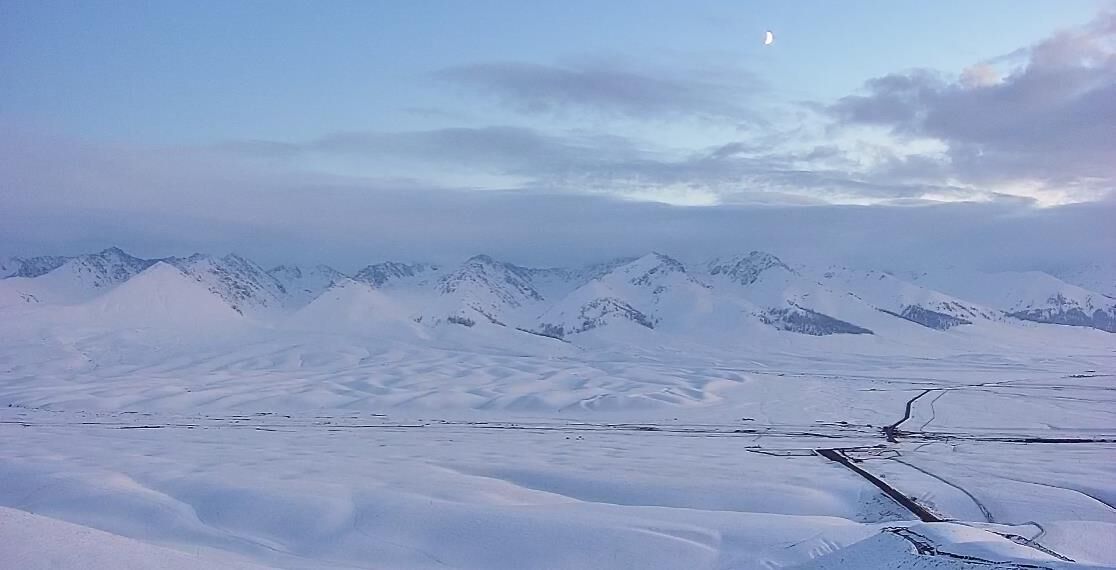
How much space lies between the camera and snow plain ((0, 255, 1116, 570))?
18.1 meters

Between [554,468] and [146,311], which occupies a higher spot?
[554,468]

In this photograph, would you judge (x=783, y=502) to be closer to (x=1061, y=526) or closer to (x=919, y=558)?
(x=1061, y=526)

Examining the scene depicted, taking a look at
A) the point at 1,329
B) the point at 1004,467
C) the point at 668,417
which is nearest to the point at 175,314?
the point at 1,329

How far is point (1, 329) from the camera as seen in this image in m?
142

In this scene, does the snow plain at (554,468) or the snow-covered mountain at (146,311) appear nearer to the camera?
the snow plain at (554,468)

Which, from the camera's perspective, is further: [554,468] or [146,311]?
[146,311]

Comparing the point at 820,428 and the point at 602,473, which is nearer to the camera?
the point at 602,473

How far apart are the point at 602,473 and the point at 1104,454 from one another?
2315 cm

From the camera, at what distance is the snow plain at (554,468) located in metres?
18.1

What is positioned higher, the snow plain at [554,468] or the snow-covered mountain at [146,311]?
the snow plain at [554,468]

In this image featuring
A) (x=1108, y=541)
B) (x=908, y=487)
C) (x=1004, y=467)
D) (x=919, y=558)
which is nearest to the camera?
(x=919, y=558)

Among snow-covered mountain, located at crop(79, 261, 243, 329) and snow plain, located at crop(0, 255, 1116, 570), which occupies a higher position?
snow plain, located at crop(0, 255, 1116, 570)

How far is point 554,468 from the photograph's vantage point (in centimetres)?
3059

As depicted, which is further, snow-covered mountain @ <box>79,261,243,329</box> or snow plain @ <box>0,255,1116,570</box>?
snow-covered mountain @ <box>79,261,243,329</box>
